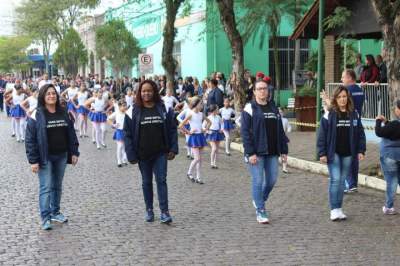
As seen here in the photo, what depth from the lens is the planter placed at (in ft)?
60.6

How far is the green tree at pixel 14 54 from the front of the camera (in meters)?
75.3

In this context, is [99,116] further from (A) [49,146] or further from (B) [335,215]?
(B) [335,215]

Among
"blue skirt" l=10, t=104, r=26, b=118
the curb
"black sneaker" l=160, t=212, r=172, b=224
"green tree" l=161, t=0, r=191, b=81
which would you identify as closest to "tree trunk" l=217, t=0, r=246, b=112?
the curb

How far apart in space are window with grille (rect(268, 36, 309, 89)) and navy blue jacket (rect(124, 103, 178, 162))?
22798mm

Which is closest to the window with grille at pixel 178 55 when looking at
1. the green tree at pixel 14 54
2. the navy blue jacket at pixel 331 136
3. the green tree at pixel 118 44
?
the green tree at pixel 118 44

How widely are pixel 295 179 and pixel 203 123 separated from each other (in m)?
2.45

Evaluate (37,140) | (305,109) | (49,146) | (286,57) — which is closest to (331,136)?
(49,146)

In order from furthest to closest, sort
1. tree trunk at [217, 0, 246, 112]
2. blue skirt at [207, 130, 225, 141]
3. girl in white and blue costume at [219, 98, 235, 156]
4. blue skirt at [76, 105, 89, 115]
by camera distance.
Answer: blue skirt at [76, 105, 89, 115], tree trunk at [217, 0, 246, 112], girl in white and blue costume at [219, 98, 235, 156], blue skirt at [207, 130, 225, 141]

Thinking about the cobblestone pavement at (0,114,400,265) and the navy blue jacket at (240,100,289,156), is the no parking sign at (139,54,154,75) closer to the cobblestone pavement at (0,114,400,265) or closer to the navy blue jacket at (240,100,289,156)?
the cobblestone pavement at (0,114,400,265)

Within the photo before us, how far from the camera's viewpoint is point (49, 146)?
25.3ft

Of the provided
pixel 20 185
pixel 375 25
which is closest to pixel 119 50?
pixel 375 25

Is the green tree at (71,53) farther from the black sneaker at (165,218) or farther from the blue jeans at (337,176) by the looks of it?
the blue jeans at (337,176)

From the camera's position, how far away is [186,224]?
25.6 ft

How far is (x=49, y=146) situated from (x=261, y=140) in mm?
2657
